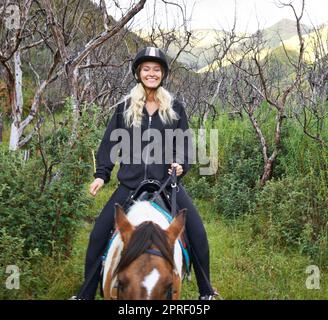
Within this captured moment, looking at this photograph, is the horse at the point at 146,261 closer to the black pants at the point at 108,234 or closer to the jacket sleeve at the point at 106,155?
the black pants at the point at 108,234

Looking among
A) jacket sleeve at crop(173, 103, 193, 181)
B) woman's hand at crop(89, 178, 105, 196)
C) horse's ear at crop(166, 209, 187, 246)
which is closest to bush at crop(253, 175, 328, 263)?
jacket sleeve at crop(173, 103, 193, 181)

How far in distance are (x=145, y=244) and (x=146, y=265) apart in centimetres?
13

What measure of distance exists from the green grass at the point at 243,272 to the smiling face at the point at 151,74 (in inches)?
94.5

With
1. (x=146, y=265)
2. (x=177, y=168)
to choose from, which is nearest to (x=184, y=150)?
(x=177, y=168)

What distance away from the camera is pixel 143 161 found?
3566mm

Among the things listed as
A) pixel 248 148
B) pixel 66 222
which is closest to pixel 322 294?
pixel 66 222

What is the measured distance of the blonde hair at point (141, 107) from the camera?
3598 mm

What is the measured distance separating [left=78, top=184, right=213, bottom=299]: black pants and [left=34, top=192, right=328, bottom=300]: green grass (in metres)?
1.12

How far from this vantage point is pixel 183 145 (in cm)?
372

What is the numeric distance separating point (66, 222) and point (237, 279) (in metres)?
2.22

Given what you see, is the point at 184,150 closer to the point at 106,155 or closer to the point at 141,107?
the point at 141,107

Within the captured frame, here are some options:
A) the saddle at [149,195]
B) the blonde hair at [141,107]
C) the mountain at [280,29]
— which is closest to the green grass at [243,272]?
the saddle at [149,195]

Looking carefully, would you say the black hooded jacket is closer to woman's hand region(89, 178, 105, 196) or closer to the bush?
woman's hand region(89, 178, 105, 196)
